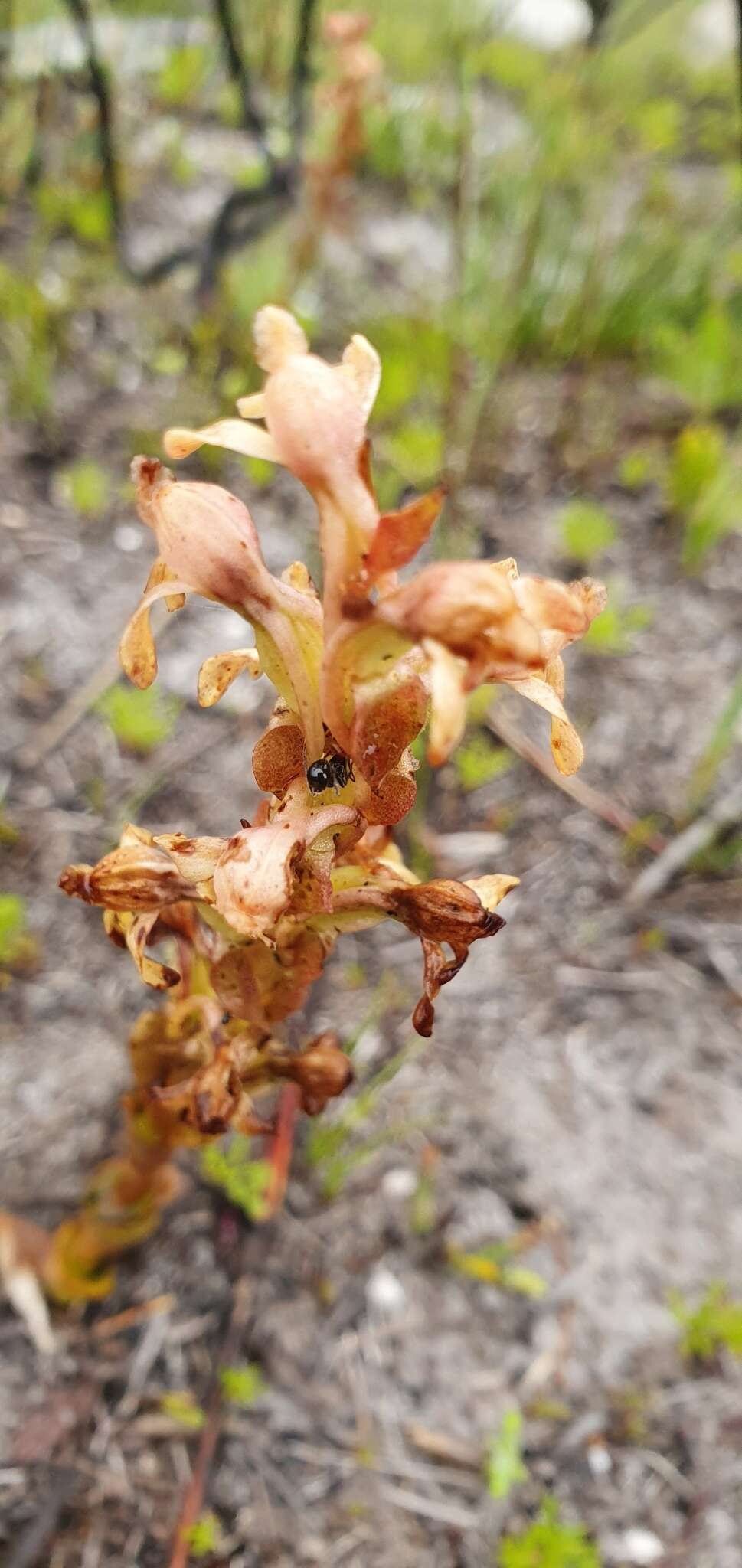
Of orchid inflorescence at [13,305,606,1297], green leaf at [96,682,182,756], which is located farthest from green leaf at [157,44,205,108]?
orchid inflorescence at [13,305,606,1297]

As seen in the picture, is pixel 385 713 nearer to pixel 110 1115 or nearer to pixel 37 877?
pixel 110 1115

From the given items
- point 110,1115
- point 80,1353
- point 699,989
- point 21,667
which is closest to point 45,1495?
point 80,1353

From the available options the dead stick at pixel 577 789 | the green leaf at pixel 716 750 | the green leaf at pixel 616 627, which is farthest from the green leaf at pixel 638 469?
the dead stick at pixel 577 789

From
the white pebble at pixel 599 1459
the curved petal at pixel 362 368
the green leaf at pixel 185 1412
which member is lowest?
the white pebble at pixel 599 1459

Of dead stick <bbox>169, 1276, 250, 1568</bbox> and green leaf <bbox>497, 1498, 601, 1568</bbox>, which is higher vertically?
dead stick <bbox>169, 1276, 250, 1568</bbox>

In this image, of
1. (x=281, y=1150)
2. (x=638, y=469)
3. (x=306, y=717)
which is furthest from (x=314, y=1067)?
(x=638, y=469)

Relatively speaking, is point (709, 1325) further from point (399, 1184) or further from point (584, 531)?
point (584, 531)

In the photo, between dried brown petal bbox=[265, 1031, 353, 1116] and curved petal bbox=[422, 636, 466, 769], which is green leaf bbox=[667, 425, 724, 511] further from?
curved petal bbox=[422, 636, 466, 769]

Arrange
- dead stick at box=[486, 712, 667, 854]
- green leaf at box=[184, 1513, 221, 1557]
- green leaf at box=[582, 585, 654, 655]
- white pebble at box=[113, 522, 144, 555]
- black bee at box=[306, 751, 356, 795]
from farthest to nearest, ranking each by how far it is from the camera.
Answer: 1. white pebble at box=[113, 522, 144, 555]
2. green leaf at box=[582, 585, 654, 655]
3. dead stick at box=[486, 712, 667, 854]
4. green leaf at box=[184, 1513, 221, 1557]
5. black bee at box=[306, 751, 356, 795]

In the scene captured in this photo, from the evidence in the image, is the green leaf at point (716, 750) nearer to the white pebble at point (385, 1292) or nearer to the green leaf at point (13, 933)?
the white pebble at point (385, 1292)
